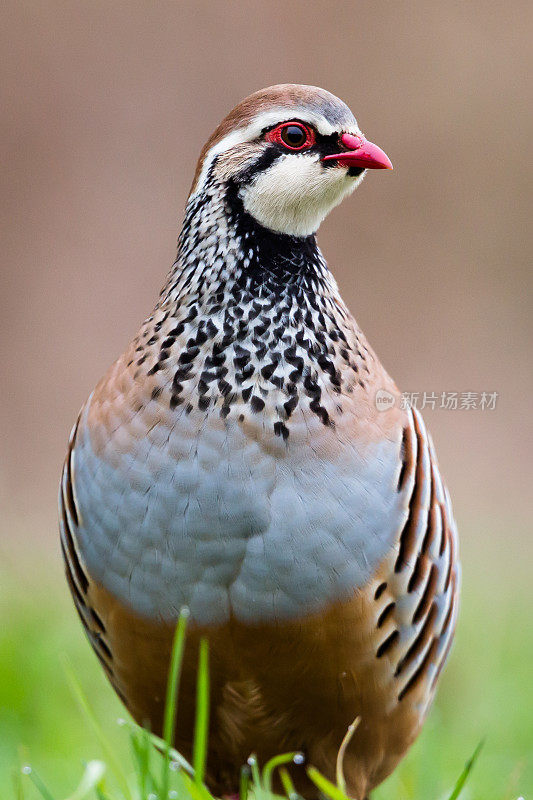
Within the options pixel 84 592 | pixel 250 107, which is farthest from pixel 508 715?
pixel 250 107

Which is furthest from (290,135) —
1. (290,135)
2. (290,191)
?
(290,191)

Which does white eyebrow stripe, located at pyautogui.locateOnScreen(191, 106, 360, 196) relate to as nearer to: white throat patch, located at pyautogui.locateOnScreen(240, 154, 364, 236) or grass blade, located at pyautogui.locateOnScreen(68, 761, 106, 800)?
white throat patch, located at pyautogui.locateOnScreen(240, 154, 364, 236)

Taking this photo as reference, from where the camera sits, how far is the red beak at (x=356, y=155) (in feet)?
9.16

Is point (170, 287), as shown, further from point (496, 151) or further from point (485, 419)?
point (496, 151)

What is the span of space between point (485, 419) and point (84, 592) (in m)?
5.99

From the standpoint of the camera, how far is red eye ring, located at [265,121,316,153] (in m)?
2.79

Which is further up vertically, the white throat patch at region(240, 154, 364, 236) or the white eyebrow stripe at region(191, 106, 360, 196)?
the white eyebrow stripe at region(191, 106, 360, 196)

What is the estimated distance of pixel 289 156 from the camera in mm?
2770

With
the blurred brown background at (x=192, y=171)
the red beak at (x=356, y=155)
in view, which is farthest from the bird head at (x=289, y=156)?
the blurred brown background at (x=192, y=171)

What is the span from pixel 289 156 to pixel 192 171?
6.18 meters

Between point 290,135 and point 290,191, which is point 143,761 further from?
point 290,135

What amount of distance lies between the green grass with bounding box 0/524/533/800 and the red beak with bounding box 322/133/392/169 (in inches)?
57.4

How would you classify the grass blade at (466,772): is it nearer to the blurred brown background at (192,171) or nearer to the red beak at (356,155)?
the red beak at (356,155)

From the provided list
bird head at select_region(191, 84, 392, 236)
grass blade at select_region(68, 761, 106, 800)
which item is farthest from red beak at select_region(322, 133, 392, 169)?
grass blade at select_region(68, 761, 106, 800)
